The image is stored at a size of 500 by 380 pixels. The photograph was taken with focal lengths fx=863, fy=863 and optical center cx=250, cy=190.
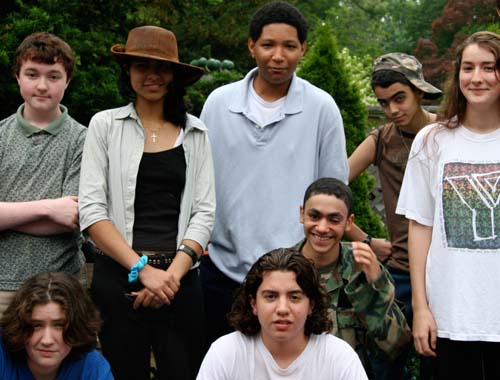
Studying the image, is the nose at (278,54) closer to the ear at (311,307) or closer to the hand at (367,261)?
the hand at (367,261)

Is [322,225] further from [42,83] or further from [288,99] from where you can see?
[42,83]

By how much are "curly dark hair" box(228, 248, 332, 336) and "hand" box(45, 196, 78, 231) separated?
34.4 inches

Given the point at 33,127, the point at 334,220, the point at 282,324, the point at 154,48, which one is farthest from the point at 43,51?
the point at 282,324

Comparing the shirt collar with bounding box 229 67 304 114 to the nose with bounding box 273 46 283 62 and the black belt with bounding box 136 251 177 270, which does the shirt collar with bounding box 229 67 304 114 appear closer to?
the nose with bounding box 273 46 283 62

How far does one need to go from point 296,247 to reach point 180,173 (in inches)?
25.8

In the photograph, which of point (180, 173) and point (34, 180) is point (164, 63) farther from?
point (34, 180)

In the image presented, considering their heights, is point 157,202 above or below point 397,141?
below

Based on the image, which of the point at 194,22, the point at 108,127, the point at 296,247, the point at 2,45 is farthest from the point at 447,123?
the point at 194,22

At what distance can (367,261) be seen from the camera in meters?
3.80

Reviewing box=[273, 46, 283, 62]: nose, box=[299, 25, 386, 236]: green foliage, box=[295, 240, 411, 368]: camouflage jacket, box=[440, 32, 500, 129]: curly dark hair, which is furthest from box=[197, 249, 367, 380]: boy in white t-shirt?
box=[299, 25, 386, 236]: green foliage

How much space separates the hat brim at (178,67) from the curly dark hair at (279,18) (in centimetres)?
38

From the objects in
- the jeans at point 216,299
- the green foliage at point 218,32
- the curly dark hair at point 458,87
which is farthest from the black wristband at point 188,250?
the green foliage at point 218,32

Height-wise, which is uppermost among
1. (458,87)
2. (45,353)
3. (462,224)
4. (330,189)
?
(458,87)

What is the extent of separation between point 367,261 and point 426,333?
40 centimetres
